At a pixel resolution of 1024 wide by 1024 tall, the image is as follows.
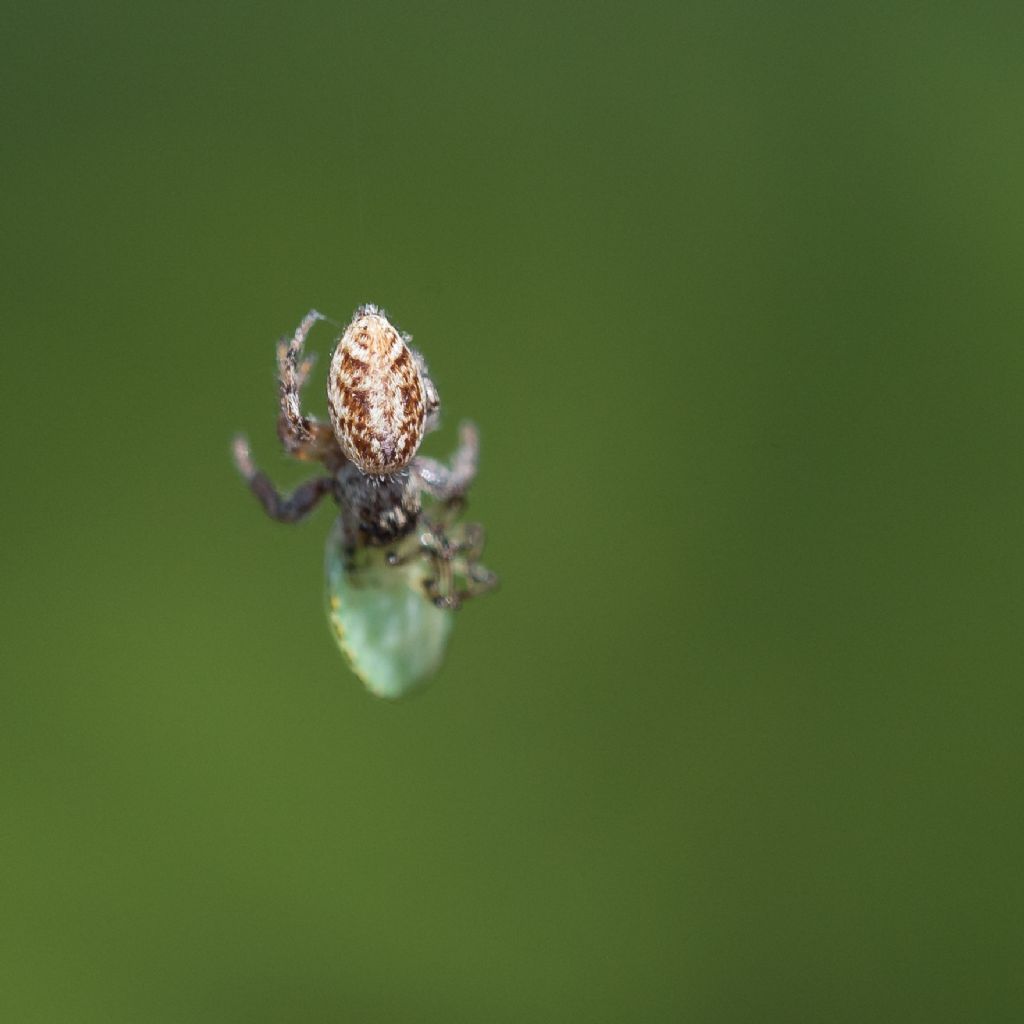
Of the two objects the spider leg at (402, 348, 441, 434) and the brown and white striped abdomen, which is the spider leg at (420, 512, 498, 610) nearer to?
the spider leg at (402, 348, 441, 434)

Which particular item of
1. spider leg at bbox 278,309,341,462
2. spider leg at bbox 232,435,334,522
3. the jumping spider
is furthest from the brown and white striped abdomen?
spider leg at bbox 232,435,334,522

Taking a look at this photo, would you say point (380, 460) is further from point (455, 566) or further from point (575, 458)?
point (575, 458)

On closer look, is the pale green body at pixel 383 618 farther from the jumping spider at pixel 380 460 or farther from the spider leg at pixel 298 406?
the spider leg at pixel 298 406

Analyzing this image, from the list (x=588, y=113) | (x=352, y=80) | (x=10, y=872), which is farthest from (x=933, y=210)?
(x=10, y=872)

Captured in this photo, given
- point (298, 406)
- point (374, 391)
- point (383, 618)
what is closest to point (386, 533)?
point (383, 618)

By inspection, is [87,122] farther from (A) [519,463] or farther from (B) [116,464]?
(A) [519,463]

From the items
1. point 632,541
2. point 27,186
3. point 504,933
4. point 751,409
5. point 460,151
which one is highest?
point 460,151

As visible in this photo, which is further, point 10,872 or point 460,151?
point 460,151

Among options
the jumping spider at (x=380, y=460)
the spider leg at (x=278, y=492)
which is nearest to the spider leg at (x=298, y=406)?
the jumping spider at (x=380, y=460)

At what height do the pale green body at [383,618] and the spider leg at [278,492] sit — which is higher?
the spider leg at [278,492]
